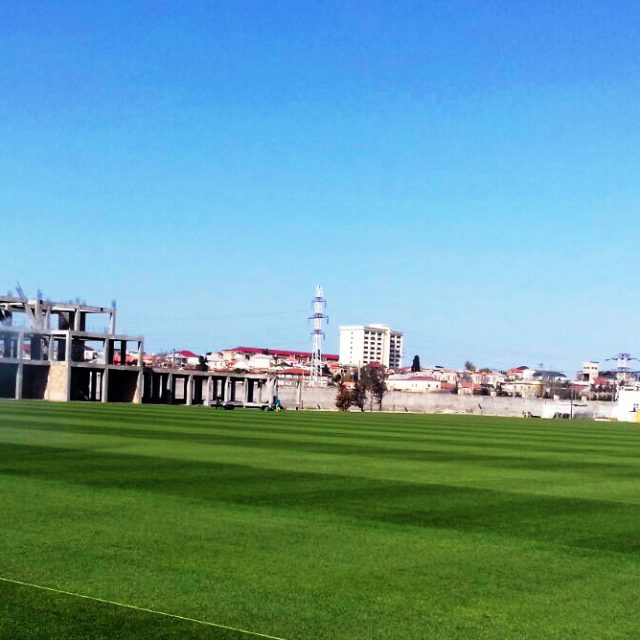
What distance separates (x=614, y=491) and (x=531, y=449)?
16.2m

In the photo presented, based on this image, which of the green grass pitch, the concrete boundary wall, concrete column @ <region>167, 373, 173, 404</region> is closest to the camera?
the green grass pitch

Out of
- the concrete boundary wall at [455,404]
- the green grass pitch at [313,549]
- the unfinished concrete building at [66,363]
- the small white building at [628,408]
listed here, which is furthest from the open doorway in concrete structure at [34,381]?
the green grass pitch at [313,549]

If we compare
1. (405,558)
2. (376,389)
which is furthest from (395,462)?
(376,389)

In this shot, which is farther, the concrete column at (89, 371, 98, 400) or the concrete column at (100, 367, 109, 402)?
the concrete column at (89, 371, 98, 400)

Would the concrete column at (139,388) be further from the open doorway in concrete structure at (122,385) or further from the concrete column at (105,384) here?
the concrete column at (105,384)

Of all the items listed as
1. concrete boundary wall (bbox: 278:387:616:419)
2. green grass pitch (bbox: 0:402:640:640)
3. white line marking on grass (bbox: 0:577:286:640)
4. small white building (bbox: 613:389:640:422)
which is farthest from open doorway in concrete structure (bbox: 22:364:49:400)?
white line marking on grass (bbox: 0:577:286:640)

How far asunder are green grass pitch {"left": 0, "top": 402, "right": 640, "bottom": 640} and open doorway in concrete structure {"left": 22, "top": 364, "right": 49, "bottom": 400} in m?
90.1

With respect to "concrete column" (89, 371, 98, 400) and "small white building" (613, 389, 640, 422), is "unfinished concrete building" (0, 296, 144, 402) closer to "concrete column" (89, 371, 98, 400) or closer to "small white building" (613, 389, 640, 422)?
"concrete column" (89, 371, 98, 400)

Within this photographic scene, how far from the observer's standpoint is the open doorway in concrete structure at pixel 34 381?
113m

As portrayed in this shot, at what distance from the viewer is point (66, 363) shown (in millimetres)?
111250

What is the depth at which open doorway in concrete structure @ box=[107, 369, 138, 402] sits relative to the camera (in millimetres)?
124625

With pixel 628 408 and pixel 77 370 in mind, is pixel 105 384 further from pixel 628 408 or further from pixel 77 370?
pixel 628 408

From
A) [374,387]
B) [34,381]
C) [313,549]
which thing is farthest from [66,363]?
[313,549]

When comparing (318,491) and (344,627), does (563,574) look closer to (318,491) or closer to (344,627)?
(344,627)
